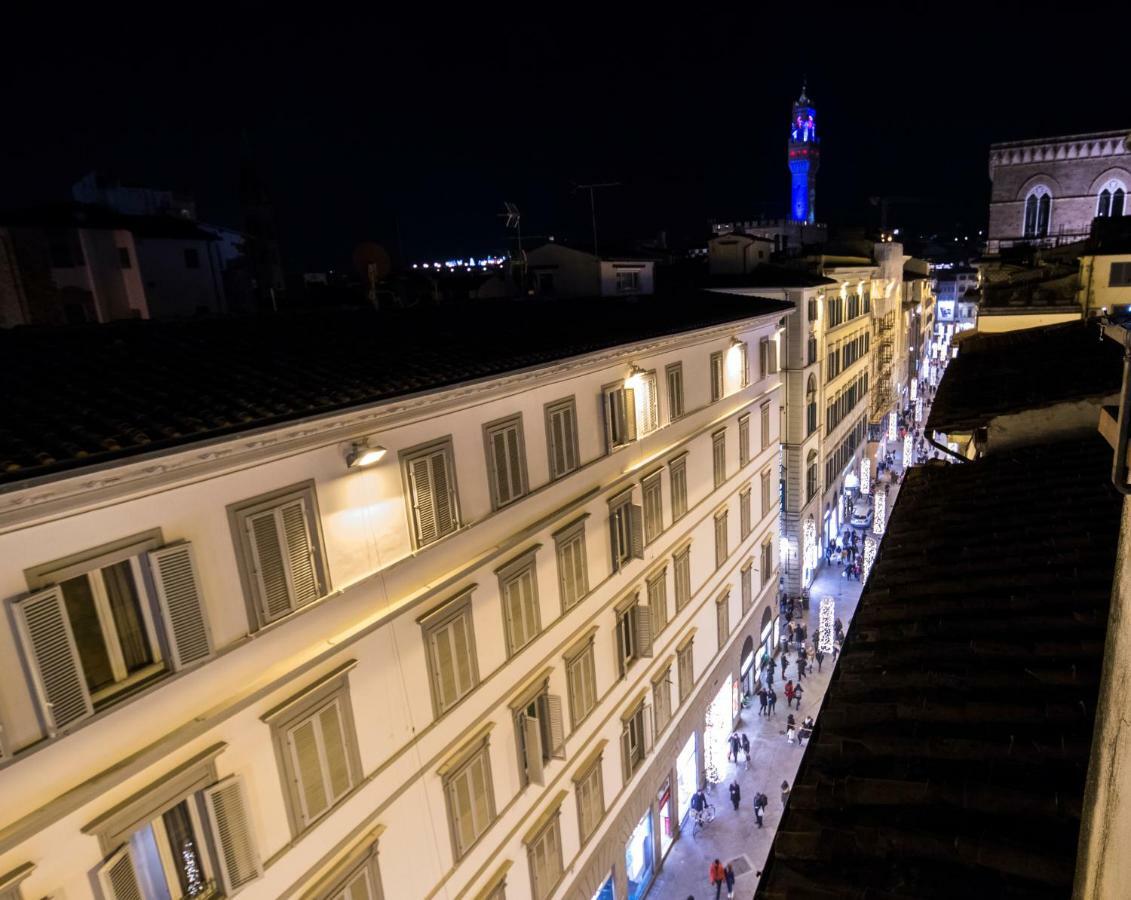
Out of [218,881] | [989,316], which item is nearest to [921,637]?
[218,881]

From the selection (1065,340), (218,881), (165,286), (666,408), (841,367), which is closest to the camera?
(218,881)

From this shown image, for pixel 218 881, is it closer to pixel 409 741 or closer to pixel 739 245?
pixel 409 741

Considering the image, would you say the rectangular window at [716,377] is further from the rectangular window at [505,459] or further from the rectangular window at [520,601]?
the rectangular window at [520,601]

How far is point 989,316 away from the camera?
23.0 metres

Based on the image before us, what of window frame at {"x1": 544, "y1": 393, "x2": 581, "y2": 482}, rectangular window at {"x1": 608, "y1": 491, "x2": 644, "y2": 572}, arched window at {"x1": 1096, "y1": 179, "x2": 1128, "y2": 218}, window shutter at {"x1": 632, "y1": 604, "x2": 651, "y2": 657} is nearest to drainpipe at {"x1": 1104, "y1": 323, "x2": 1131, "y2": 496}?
window frame at {"x1": 544, "y1": 393, "x2": 581, "y2": 482}

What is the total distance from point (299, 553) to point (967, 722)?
7.57 meters

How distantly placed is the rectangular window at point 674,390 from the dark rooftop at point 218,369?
2.03m

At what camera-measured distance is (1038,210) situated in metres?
46.8

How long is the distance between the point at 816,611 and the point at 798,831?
96.8ft

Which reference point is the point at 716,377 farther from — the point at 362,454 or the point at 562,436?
the point at 362,454

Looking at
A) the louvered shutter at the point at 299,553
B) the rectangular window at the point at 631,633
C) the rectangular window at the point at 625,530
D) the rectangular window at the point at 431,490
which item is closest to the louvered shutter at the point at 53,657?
the louvered shutter at the point at 299,553

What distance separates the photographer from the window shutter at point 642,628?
17.4 metres

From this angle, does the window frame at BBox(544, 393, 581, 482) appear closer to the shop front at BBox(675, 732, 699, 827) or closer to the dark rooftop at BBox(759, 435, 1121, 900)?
the dark rooftop at BBox(759, 435, 1121, 900)

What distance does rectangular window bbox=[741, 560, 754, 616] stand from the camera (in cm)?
2465
